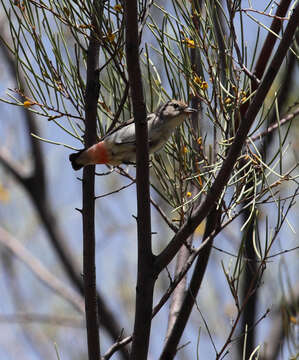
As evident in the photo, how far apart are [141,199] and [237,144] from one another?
35 centimetres

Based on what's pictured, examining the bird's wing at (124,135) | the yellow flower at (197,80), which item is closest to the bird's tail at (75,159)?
the bird's wing at (124,135)

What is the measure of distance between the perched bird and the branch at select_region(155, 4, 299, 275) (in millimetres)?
540

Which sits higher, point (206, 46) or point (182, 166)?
point (206, 46)

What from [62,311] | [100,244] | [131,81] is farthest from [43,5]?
[62,311]

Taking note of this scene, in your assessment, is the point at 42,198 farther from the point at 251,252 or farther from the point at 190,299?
the point at 190,299

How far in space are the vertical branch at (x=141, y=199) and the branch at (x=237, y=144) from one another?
0.18 feet

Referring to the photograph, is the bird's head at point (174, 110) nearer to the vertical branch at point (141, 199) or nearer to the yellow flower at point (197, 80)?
the yellow flower at point (197, 80)

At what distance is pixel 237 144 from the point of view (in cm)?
194

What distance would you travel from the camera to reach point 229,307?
5598 millimetres

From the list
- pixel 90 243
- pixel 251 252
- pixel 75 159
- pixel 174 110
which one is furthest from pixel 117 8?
pixel 251 252

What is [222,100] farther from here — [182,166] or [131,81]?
[131,81]

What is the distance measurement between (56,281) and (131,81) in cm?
370

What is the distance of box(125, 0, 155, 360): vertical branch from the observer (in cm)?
189

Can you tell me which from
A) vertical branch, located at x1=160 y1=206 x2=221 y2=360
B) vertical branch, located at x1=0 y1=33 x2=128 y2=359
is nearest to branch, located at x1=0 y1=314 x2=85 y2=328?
vertical branch, located at x1=0 y1=33 x2=128 y2=359
